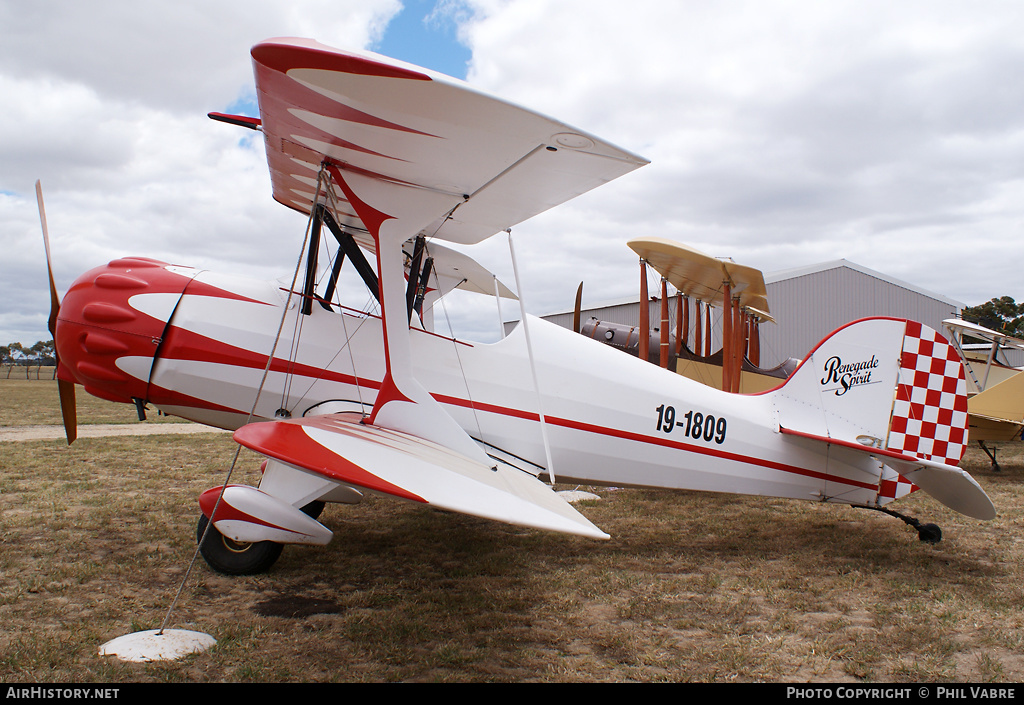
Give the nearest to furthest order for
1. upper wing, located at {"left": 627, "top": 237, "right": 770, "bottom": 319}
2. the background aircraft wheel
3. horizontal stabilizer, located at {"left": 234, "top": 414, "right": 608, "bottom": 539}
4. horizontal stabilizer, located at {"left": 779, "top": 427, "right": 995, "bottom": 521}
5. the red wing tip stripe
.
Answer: horizontal stabilizer, located at {"left": 234, "top": 414, "right": 608, "bottom": 539} < the red wing tip stripe < the background aircraft wheel < horizontal stabilizer, located at {"left": 779, "top": 427, "right": 995, "bottom": 521} < upper wing, located at {"left": 627, "top": 237, "right": 770, "bottom": 319}

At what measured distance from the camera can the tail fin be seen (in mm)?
4457

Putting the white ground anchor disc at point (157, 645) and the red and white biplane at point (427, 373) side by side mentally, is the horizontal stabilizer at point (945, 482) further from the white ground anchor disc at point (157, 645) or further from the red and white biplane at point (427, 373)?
the white ground anchor disc at point (157, 645)

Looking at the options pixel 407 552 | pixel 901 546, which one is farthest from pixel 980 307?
pixel 407 552

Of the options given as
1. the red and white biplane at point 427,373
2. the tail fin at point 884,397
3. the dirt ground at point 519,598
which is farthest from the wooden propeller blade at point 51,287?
the tail fin at point 884,397

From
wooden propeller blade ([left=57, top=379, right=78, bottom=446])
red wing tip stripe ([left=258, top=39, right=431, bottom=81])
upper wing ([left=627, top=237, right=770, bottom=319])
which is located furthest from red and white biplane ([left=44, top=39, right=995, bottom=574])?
upper wing ([left=627, top=237, right=770, bottom=319])

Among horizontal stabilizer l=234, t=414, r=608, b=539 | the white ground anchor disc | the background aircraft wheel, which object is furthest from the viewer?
the background aircraft wheel

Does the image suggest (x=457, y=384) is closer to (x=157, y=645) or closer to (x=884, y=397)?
(x=157, y=645)

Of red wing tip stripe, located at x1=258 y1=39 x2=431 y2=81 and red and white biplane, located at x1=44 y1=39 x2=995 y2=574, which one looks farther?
red and white biplane, located at x1=44 y1=39 x2=995 y2=574

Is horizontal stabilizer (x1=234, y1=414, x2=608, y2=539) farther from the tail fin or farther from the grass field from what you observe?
the tail fin

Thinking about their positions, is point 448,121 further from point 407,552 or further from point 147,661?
point 407,552

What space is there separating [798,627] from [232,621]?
3.03 meters

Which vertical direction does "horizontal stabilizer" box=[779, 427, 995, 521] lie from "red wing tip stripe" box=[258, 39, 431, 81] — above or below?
below

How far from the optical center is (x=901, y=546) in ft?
15.3

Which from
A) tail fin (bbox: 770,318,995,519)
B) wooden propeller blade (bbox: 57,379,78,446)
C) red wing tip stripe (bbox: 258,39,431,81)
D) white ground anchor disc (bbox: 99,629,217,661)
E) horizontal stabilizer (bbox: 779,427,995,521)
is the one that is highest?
red wing tip stripe (bbox: 258,39,431,81)
